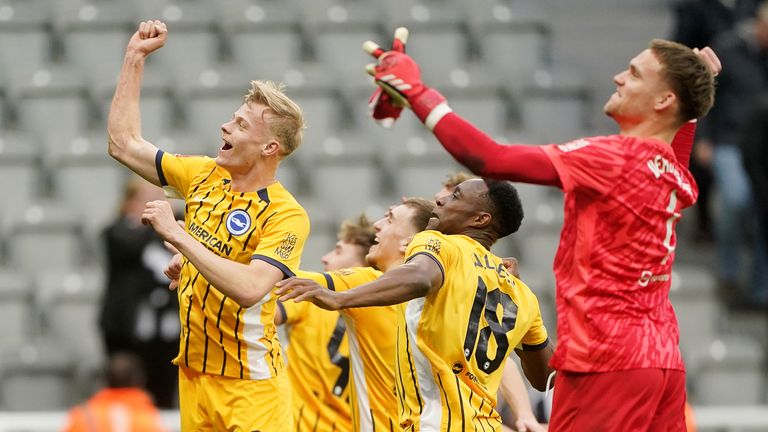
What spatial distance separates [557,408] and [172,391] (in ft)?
13.3

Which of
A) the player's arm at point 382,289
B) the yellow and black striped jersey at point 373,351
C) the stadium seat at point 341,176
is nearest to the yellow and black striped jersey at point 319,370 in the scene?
the yellow and black striped jersey at point 373,351

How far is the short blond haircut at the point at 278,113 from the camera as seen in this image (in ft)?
17.0

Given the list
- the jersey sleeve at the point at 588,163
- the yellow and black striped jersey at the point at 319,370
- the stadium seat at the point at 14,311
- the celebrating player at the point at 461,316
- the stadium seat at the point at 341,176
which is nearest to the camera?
the jersey sleeve at the point at 588,163

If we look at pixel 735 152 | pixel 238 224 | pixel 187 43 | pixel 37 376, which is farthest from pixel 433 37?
pixel 238 224

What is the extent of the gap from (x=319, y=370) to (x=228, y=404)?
1.17 metres

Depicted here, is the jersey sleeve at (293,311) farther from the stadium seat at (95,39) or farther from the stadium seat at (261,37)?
the stadium seat at (95,39)

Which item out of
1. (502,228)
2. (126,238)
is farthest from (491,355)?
(126,238)

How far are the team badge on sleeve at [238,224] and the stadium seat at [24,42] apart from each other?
5.32 meters

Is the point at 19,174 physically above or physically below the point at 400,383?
above

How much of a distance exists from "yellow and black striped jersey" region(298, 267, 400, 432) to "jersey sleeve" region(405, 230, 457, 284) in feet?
2.75

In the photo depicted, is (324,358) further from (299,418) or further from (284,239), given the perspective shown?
(284,239)

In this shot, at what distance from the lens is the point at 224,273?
467 cm

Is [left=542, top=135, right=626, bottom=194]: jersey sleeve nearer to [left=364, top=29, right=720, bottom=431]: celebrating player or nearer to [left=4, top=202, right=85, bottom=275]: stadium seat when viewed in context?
[left=364, top=29, right=720, bottom=431]: celebrating player

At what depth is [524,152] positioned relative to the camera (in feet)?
13.4
